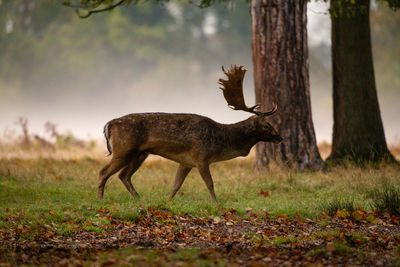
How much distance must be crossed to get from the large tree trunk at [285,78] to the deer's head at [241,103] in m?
3.12

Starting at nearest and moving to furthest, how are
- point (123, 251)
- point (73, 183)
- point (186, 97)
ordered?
point (123, 251)
point (73, 183)
point (186, 97)

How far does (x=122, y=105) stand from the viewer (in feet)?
201

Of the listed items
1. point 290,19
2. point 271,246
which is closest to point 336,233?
point 271,246

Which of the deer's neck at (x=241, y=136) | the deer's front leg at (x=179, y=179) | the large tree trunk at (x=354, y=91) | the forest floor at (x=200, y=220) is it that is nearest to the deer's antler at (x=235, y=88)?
the deer's neck at (x=241, y=136)

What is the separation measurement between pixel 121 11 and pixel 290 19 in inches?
1660

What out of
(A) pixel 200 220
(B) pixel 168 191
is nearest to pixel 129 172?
(B) pixel 168 191

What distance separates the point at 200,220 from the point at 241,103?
265 cm

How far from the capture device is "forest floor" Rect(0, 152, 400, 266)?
6.83m

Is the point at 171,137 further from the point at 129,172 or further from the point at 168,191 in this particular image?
the point at 168,191

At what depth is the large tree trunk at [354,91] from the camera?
15211 millimetres

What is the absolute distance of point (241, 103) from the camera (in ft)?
35.5

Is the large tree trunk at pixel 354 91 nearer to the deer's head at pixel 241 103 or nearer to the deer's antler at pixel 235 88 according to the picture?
the deer's head at pixel 241 103

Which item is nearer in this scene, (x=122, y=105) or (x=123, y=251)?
(x=123, y=251)

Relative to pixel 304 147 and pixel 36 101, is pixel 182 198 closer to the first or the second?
pixel 304 147
